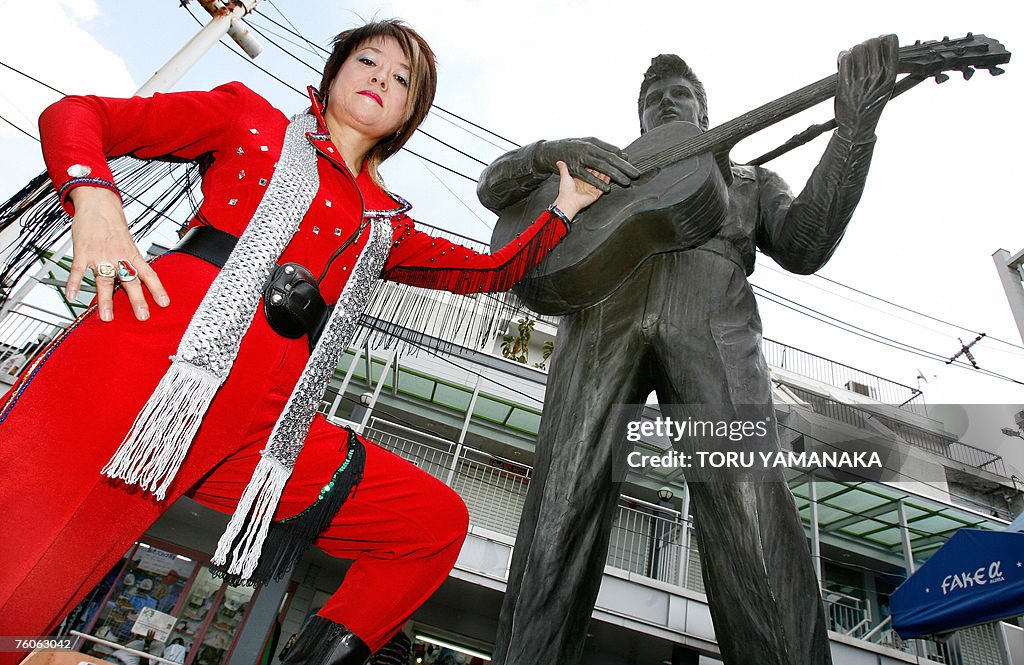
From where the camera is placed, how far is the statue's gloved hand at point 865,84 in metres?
1.81

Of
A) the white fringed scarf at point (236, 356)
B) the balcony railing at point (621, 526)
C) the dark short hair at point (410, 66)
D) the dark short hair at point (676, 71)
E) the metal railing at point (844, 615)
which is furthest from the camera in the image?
the metal railing at point (844, 615)

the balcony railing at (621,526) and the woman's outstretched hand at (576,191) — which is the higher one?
the balcony railing at (621,526)

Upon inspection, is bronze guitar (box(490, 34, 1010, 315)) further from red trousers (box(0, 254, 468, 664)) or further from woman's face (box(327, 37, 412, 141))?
red trousers (box(0, 254, 468, 664))

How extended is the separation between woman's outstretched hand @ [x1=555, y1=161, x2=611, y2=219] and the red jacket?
21.6 inches

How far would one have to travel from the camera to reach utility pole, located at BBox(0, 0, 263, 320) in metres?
6.76

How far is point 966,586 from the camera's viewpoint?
17.4ft

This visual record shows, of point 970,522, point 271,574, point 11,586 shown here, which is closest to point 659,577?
point 970,522

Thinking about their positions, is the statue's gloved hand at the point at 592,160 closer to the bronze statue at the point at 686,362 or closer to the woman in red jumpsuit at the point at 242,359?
the bronze statue at the point at 686,362

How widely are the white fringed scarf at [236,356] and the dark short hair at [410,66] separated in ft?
0.91

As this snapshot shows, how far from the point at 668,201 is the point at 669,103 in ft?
2.36

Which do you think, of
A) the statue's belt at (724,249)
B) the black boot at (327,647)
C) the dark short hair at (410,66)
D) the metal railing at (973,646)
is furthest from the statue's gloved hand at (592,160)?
the metal railing at (973,646)

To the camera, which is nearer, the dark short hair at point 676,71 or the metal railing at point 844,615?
the dark short hair at point 676,71

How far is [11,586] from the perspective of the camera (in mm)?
979

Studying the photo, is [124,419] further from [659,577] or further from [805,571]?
[659,577]
